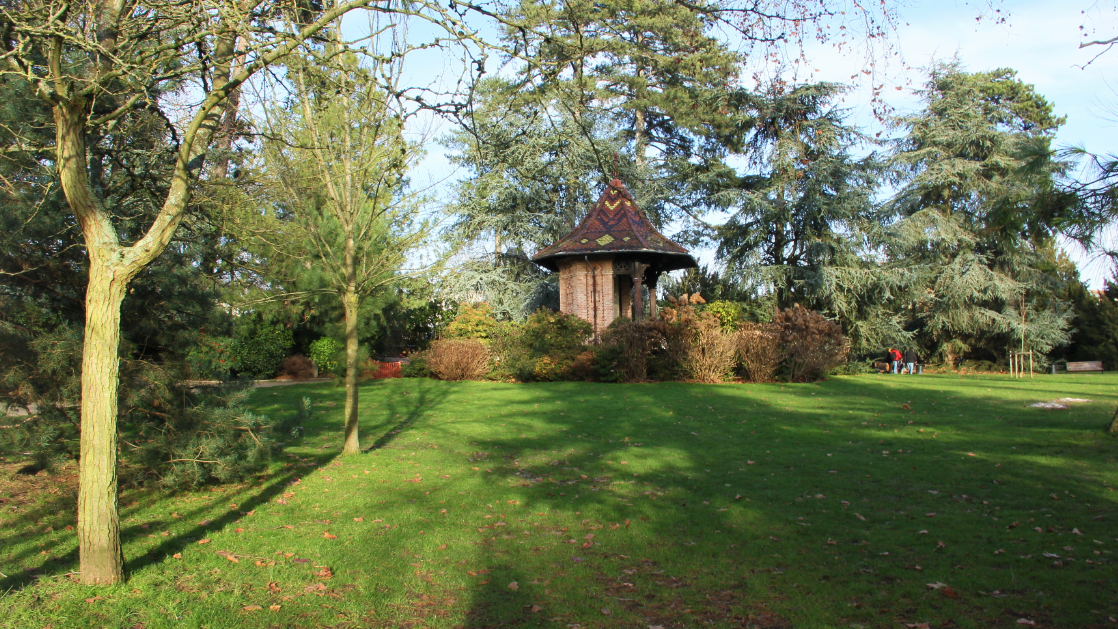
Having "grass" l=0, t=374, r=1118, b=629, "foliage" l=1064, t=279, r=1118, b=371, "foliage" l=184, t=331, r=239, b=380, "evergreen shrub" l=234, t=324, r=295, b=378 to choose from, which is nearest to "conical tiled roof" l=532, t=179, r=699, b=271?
"evergreen shrub" l=234, t=324, r=295, b=378

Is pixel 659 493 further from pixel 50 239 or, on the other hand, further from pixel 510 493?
pixel 50 239

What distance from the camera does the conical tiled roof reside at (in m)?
20.8

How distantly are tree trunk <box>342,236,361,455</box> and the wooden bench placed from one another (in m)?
29.6

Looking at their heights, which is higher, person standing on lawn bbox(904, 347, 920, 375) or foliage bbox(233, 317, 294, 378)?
foliage bbox(233, 317, 294, 378)

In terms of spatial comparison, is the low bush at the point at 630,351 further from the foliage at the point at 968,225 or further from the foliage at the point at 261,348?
the foliage at the point at 968,225

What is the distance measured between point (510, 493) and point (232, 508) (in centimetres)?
252

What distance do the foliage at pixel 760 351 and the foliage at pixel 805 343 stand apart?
28 centimetres

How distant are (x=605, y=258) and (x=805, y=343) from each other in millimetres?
6432

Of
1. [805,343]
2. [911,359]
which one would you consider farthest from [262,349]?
[911,359]

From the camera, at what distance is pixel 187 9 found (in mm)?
4535

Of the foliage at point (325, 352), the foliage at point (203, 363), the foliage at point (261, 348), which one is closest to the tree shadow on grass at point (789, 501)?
the foliage at point (203, 363)

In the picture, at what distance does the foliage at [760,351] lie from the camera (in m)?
17.3

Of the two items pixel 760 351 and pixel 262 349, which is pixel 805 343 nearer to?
pixel 760 351

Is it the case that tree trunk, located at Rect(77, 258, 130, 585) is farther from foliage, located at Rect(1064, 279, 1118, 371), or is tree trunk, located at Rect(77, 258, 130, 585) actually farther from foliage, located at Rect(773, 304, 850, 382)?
foliage, located at Rect(1064, 279, 1118, 371)
